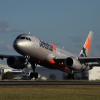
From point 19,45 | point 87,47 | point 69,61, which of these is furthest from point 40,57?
point 87,47

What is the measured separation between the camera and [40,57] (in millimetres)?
71625

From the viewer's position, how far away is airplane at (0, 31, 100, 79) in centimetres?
7031

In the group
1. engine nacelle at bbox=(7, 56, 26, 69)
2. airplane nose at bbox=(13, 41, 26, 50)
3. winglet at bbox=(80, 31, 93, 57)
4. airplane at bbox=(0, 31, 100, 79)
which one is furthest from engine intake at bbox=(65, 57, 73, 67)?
winglet at bbox=(80, 31, 93, 57)

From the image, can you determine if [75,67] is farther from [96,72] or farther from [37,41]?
[96,72]

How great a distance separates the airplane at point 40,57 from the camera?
70.3m

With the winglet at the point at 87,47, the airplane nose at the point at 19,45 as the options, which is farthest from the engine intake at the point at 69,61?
the winglet at the point at 87,47

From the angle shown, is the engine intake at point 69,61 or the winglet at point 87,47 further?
the winglet at point 87,47
